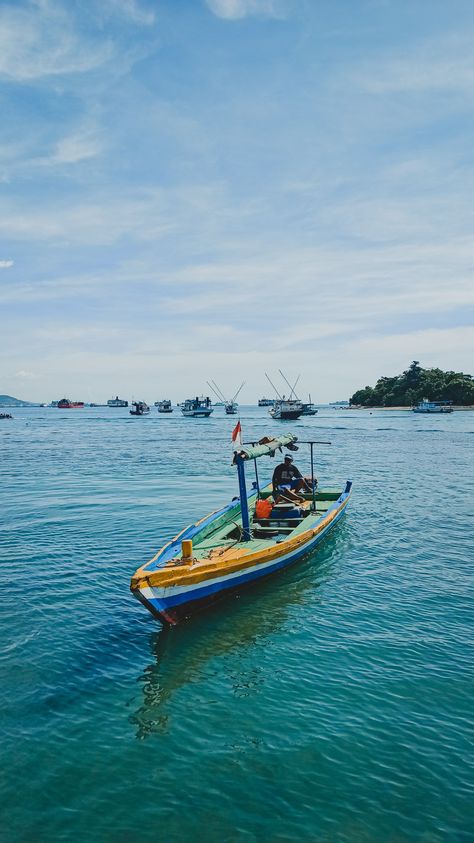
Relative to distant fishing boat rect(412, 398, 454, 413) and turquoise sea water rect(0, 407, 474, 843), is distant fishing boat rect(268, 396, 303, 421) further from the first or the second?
turquoise sea water rect(0, 407, 474, 843)

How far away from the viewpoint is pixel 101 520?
23797 millimetres

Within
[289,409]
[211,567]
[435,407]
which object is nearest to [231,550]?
[211,567]

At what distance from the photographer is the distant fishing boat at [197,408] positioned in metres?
149

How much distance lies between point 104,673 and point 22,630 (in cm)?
311

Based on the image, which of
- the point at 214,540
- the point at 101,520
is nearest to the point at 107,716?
the point at 214,540

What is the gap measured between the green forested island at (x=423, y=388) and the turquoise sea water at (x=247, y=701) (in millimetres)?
142428

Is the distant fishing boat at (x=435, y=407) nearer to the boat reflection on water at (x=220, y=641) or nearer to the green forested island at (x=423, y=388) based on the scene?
the green forested island at (x=423, y=388)

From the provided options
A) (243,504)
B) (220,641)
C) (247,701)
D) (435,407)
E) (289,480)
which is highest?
(435,407)

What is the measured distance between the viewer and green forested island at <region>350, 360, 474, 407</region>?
15175 cm

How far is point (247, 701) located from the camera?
9.66 m

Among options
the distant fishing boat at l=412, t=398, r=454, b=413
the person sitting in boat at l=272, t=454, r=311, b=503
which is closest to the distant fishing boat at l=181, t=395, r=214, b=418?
the distant fishing boat at l=412, t=398, r=454, b=413

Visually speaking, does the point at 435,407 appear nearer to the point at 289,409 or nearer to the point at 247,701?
the point at 289,409

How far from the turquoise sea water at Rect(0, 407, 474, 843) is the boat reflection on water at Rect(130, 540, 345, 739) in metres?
0.05

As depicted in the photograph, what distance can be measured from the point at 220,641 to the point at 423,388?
522 ft
